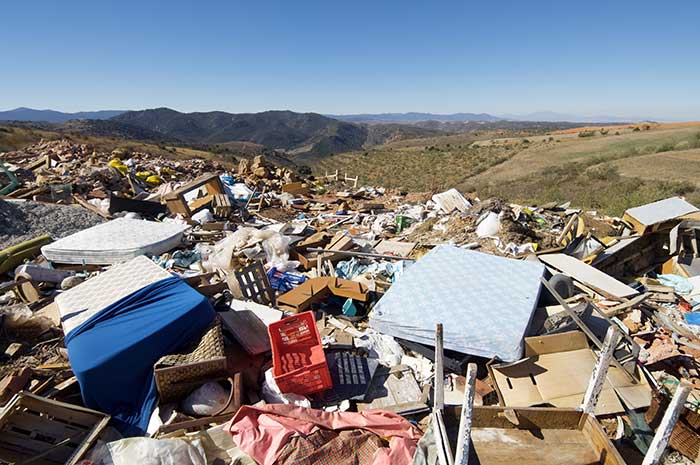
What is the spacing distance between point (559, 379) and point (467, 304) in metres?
1.19

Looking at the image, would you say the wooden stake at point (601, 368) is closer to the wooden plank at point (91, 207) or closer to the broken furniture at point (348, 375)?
the broken furniture at point (348, 375)

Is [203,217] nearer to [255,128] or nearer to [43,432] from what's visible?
[43,432]

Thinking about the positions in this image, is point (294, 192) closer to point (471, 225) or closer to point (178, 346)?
point (471, 225)

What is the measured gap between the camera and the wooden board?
521 centimetres

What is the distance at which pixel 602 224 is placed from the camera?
7.98 meters

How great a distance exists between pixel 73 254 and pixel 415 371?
619cm

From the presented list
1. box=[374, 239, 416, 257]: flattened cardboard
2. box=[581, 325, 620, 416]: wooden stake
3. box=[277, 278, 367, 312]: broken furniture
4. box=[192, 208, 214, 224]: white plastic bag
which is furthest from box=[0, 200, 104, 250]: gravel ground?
box=[581, 325, 620, 416]: wooden stake

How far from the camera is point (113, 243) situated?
6547 millimetres

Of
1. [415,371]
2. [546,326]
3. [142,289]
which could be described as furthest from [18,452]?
[546,326]

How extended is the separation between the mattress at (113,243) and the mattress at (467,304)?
4743 millimetres

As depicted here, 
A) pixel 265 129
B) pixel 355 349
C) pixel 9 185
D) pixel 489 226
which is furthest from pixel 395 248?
pixel 265 129

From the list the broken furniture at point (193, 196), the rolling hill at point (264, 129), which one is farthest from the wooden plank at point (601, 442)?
the rolling hill at point (264, 129)

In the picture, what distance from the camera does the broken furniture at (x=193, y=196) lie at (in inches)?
371

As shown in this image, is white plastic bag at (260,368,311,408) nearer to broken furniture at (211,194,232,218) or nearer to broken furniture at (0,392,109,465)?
broken furniture at (0,392,109,465)
